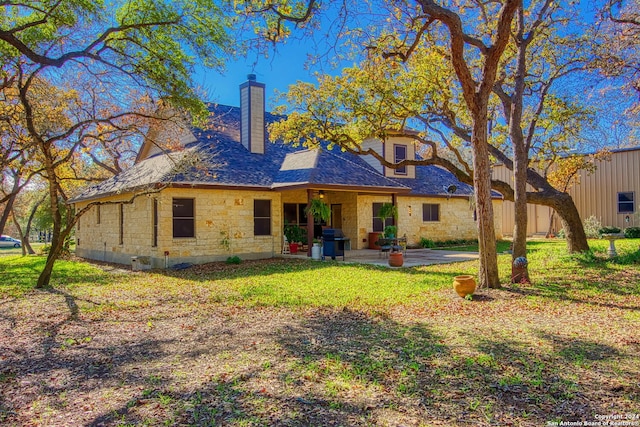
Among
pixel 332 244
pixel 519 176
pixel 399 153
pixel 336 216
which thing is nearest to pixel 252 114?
pixel 336 216

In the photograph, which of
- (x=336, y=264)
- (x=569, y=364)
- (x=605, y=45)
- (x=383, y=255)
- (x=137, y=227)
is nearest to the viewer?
(x=569, y=364)

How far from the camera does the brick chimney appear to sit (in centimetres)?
1791

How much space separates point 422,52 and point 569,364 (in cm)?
984

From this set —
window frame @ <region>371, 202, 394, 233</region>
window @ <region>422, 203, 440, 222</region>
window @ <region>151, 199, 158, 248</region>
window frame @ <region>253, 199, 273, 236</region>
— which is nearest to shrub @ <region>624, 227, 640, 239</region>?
window @ <region>422, 203, 440, 222</region>

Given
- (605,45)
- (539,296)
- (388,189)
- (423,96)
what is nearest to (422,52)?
(423,96)

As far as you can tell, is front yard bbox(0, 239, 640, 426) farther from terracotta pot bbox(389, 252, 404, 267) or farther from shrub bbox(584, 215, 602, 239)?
shrub bbox(584, 215, 602, 239)

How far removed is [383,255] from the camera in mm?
16766

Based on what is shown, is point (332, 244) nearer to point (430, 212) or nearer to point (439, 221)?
point (430, 212)

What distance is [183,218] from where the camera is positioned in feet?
48.1

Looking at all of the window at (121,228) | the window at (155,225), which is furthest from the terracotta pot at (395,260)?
the window at (121,228)

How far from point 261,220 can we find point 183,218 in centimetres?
286

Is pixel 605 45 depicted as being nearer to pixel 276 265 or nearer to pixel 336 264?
pixel 336 264

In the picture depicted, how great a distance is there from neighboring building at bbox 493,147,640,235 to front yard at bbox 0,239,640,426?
15465mm

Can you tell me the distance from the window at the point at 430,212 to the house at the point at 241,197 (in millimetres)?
49
